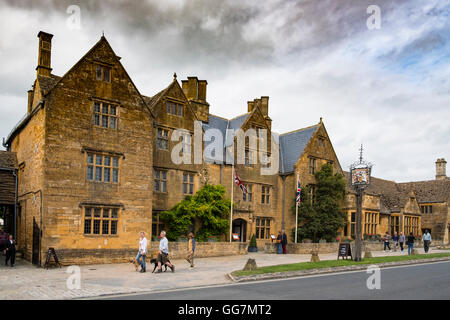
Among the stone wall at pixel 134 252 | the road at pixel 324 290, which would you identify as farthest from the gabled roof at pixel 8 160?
the road at pixel 324 290

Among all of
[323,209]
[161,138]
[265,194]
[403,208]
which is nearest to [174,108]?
[161,138]

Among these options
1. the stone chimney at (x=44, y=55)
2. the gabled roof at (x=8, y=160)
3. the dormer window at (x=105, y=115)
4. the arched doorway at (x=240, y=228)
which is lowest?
the arched doorway at (x=240, y=228)

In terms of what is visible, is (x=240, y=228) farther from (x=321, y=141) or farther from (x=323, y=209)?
(x=321, y=141)

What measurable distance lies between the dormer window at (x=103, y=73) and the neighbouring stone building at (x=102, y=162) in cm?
6

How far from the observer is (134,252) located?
24.7 metres

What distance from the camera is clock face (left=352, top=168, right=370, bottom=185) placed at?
25031mm

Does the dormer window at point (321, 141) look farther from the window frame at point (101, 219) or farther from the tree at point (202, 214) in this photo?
the window frame at point (101, 219)

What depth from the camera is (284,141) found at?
4053 cm

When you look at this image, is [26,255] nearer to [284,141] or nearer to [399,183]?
[284,141]

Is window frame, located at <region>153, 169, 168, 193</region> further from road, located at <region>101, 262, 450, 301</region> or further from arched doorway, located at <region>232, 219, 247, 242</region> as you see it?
road, located at <region>101, 262, 450, 301</region>

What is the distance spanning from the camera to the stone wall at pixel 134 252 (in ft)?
73.7

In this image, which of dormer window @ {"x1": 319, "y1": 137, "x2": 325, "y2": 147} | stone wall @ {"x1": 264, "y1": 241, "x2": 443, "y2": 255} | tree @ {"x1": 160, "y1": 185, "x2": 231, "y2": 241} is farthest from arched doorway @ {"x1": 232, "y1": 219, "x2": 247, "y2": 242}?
dormer window @ {"x1": 319, "y1": 137, "x2": 325, "y2": 147}

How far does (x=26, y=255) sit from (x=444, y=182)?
48.5 metres
